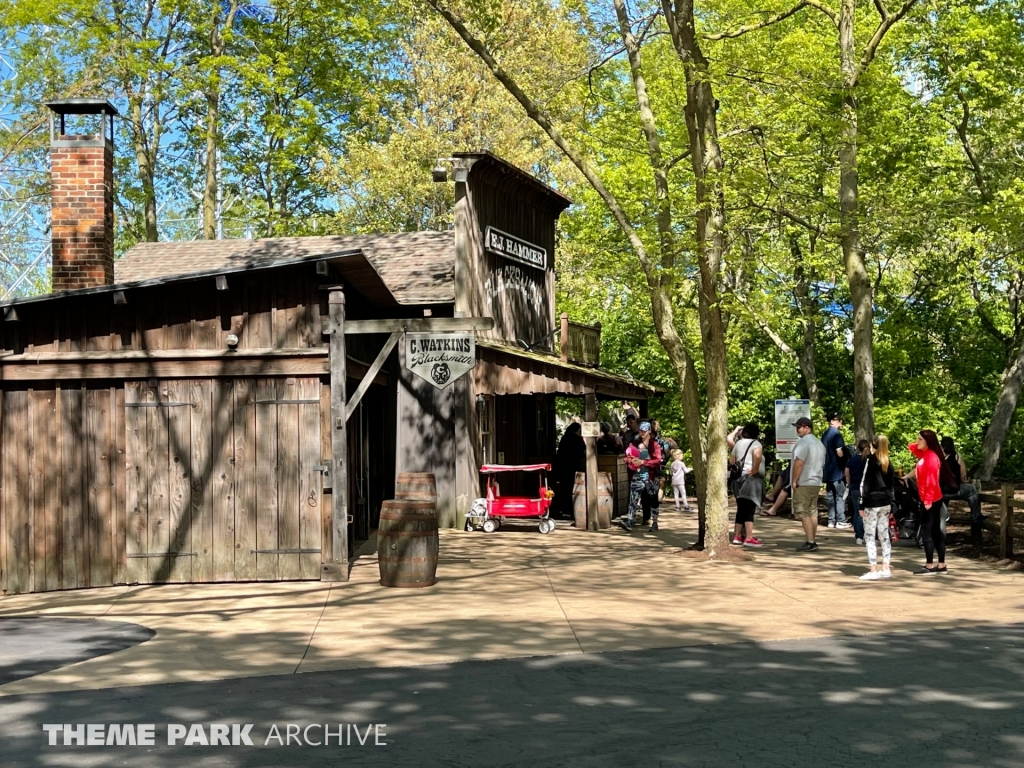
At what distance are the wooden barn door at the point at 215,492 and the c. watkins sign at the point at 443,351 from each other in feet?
4.54

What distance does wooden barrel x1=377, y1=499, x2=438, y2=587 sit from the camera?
1325cm

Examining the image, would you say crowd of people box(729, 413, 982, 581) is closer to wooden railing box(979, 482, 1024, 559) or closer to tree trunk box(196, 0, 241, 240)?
wooden railing box(979, 482, 1024, 559)

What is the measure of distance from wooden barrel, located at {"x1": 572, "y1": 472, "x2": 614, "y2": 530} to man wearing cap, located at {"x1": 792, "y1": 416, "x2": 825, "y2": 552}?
12.6 feet

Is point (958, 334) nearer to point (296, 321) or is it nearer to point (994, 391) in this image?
point (994, 391)

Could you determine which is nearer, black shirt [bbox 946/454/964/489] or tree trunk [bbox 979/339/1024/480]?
Answer: black shirt [bbox 946/454/964/489]

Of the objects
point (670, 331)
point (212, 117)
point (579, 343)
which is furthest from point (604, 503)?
point (212, 117)

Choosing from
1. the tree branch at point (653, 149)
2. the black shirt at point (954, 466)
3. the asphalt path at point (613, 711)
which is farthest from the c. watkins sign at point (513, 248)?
the asphalt path at point (613, 711)

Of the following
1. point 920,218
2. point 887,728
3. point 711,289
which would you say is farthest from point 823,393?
point 887,728

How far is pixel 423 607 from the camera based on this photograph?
1204cm

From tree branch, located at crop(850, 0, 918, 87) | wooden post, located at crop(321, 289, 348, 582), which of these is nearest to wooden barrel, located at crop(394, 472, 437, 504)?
wooden post, located at crop(321, 289, 348, 582)

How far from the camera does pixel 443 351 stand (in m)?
14.3

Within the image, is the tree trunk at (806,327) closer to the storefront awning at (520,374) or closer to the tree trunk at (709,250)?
the storefront awning at (520,374)

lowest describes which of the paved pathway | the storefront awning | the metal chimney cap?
the paved pathway

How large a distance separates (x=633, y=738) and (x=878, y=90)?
68.7ft
